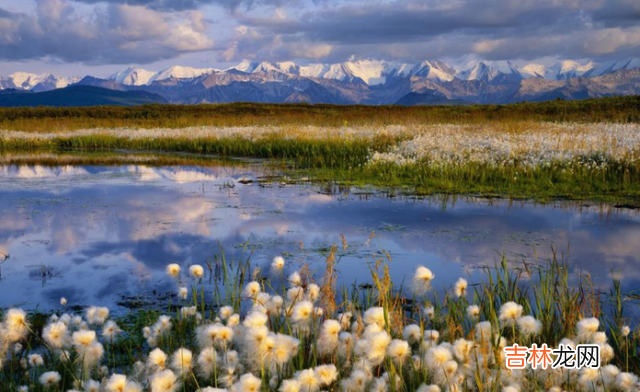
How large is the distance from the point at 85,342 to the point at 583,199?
10546 millimetres

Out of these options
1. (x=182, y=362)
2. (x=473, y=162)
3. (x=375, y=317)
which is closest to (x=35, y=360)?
(x=182, y=362)

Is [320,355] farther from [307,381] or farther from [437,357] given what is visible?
[437,357]

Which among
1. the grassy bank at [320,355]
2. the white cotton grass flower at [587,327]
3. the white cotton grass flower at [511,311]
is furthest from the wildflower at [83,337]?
the white cotton grass flower at [587,327]

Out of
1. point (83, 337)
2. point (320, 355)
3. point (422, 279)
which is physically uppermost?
point (422, 279)

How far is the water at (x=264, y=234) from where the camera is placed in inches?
260

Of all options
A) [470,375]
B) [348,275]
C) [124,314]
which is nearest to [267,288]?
[348,275]

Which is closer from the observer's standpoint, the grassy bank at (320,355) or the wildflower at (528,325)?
the grassy bank at (320,355)

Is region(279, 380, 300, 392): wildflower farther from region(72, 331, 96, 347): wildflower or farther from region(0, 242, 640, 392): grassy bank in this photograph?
region(72, 331, 96, 347): wildflower

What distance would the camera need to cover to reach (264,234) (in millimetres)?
8742

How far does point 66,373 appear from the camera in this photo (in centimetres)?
400

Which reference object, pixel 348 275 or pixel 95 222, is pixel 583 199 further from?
pixel 95 222

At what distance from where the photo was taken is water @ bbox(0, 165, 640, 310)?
6.59 meters

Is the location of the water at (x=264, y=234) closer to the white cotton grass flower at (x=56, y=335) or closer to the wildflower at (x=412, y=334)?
the white cotton grass flower at (x=56, y=335)

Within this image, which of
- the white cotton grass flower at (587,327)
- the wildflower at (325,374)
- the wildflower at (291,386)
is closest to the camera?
the wildflower at (291,386)
